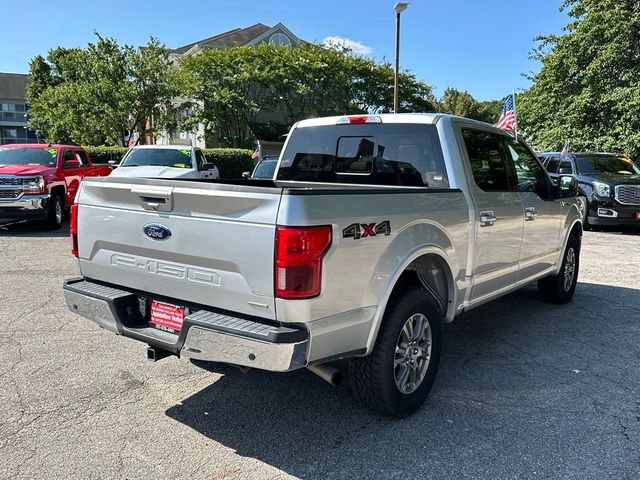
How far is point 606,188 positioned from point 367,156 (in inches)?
398

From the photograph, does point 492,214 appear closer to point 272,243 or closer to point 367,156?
point 367,156

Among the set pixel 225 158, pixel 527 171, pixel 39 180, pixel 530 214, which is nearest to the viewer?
pixel 530 214

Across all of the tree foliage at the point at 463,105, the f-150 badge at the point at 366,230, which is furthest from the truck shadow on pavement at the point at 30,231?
the tree foliage at the point at 463,105

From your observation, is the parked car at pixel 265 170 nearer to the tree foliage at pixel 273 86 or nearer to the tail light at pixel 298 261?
the tail light at pixel 298 261

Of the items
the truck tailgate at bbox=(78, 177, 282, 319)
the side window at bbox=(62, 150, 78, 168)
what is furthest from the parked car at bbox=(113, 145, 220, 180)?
the truck tailgate at bbox=(78, 177, 282, 319)

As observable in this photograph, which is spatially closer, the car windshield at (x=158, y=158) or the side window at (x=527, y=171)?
the side window at (x=527, y=171)

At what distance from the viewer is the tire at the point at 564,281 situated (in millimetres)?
6064

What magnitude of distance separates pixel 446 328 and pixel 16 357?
12.7ft

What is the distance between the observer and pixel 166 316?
312cm

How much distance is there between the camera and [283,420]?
338cm

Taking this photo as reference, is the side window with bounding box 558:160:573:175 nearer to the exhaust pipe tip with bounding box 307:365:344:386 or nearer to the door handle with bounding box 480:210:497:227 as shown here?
the door handle with bounding box 480:210:497:227

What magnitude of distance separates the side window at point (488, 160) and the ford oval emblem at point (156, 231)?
94.6 inches

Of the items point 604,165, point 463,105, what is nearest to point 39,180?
point 604,165

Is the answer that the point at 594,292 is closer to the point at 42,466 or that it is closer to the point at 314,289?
the point at 314,289
